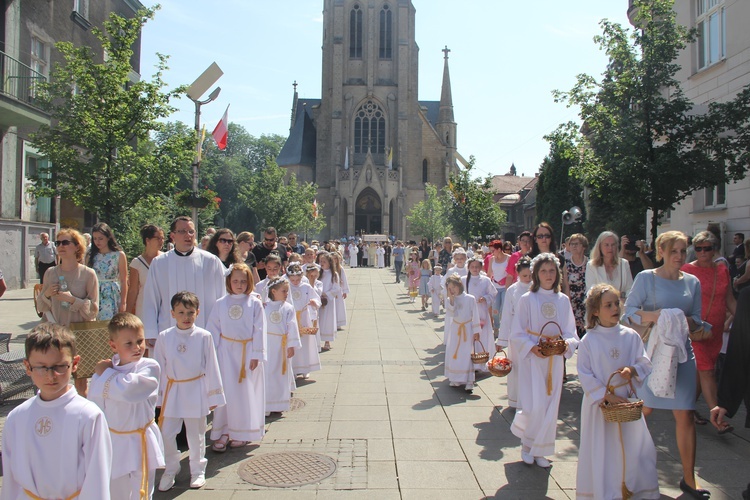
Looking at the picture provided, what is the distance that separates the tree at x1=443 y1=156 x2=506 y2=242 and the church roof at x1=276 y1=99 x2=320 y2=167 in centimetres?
2729

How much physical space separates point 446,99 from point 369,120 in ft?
42.7

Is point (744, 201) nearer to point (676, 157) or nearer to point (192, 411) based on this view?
point (676, 157)

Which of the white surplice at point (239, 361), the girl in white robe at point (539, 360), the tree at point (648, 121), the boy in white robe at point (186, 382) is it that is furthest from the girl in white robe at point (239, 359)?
the tree at point (648, 121)

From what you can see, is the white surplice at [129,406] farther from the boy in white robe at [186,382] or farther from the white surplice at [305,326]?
the white surplice at [305,326]

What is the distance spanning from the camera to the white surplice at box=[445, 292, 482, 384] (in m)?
8.30

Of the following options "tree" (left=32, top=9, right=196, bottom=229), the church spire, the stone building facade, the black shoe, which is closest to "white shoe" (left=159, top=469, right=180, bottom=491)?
the black shoe

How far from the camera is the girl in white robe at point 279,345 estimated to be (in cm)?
707

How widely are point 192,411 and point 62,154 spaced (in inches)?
406

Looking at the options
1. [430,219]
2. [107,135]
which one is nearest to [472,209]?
[430,219]

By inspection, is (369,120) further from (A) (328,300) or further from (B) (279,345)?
(B) (279,345)

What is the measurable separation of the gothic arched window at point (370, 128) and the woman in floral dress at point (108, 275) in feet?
164

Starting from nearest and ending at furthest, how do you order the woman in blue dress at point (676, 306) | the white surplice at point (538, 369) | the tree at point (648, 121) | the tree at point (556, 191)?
the woman in blue dress at point (676, 306) < the white surplice at point (538, 369) < the tree at point (648, 121) < the tree at point (556, 191)

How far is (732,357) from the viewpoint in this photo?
3.90m

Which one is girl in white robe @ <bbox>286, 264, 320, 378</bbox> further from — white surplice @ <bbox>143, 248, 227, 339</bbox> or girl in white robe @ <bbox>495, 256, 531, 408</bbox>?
girl in white robe @ <bbox>495, 256, 531, 408</bbox>
